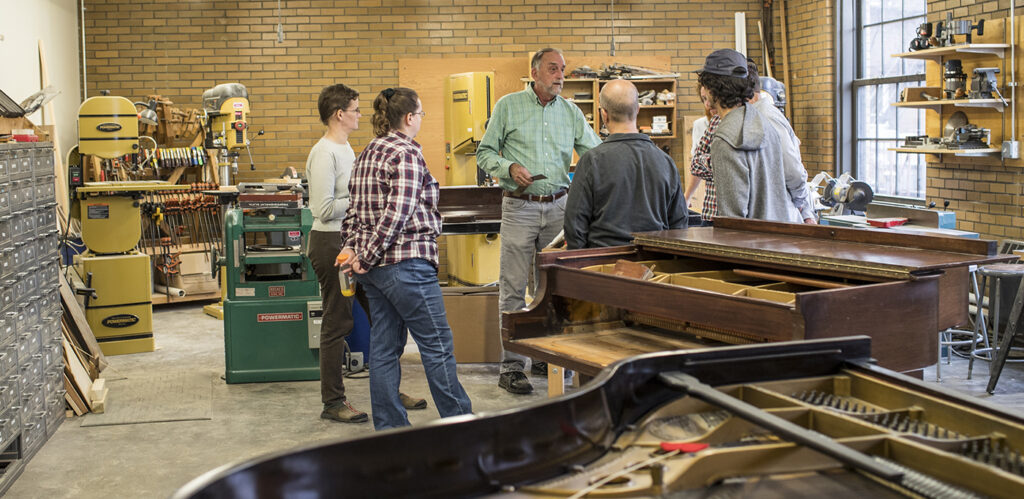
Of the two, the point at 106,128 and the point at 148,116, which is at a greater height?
the point at 148,116

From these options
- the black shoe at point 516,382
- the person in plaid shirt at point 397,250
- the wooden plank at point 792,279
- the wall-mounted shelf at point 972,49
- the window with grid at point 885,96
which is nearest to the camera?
the wooden plank at point 792,279

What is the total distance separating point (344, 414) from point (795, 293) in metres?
2.97

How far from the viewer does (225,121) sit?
833cm

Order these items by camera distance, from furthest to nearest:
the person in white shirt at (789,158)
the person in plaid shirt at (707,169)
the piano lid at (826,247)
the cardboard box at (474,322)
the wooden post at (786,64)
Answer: the wooden post at (786,64), the cardboard box at (474,322), the person in plaid shirt at (707,169), the person in white shirt at (789,158), the piano lid at (826,247)

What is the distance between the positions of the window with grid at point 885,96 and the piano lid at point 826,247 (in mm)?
5380

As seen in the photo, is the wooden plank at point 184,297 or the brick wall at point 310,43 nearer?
the wooden plank at point 184,297

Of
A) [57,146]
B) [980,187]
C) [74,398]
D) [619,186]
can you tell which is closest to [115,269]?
[74,398]

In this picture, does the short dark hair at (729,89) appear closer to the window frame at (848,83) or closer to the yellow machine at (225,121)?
the yellow machine at (225,121)

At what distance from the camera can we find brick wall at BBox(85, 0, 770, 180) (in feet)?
31.8

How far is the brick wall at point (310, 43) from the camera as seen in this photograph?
9.70 metres

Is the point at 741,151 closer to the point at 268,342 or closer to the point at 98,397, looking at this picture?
the point at 268,342

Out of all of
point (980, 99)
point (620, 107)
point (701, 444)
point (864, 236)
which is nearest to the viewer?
point (701, 444)

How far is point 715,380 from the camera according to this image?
210 cm

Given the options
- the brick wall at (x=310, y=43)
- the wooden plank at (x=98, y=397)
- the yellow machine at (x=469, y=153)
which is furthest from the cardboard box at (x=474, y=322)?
the brick wall at (x=310, y=43)
